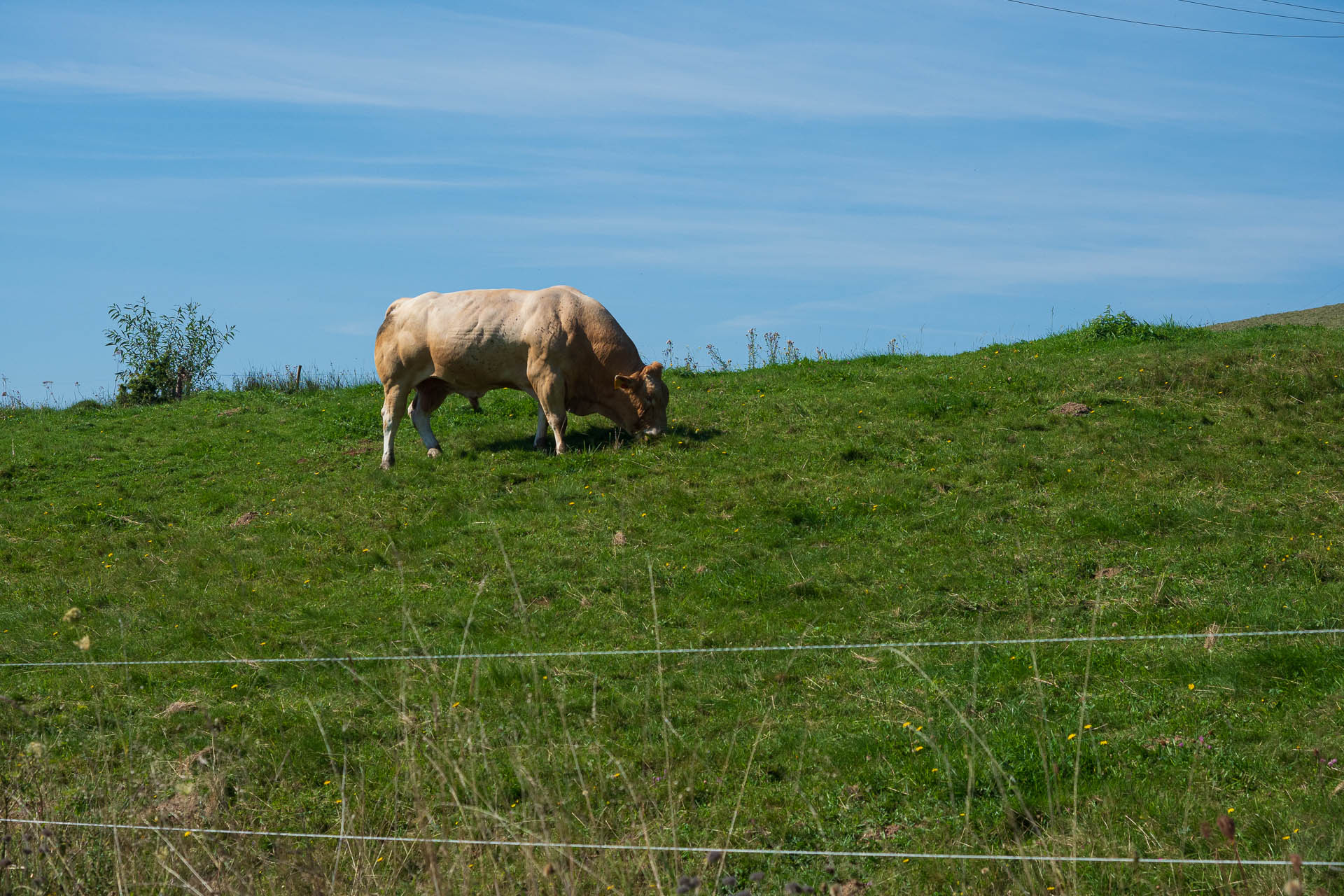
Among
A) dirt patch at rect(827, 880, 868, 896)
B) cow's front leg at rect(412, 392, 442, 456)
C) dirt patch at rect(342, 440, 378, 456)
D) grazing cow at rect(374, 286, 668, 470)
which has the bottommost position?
dirt patch at rect(827, 880, 868, 896)

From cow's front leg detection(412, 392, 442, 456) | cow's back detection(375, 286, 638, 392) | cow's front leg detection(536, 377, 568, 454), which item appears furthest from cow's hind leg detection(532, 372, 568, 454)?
cow's front leg detection(412, 392, 442, 456)

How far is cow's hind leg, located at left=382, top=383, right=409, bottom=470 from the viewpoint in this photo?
17.1 metres

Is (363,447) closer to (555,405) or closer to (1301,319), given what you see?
(555,405)

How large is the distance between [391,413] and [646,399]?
153 inches

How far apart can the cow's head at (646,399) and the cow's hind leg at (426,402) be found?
119 inches

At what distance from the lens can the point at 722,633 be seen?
9805 mm

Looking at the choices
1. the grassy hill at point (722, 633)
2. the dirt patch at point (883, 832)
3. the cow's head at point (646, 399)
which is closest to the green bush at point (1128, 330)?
the grassy hill at point (722, 633)

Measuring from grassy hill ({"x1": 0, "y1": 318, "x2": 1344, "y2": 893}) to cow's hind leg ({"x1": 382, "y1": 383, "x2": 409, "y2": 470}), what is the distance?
0.35m

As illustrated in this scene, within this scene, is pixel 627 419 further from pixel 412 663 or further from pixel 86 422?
pixel 86 422

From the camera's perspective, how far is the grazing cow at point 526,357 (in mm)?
16781

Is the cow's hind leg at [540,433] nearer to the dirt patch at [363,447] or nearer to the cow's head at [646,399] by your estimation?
the cow's head at [646,399]

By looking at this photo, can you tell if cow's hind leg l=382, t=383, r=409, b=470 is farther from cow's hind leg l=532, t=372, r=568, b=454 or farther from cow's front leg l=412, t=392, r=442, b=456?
cow's hind leg l=532, t=372, r=568, b=454

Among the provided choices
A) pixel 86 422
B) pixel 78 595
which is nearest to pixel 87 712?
pixel 78 595

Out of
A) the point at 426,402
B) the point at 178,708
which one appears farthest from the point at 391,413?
the point at 178,708
